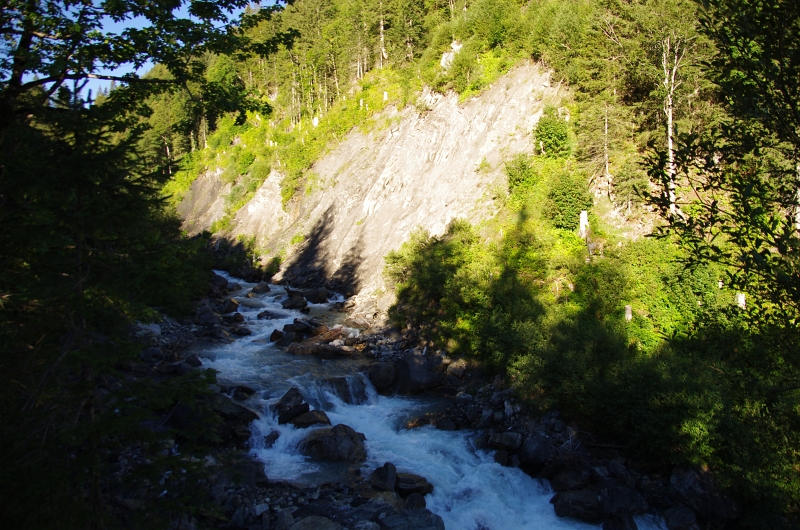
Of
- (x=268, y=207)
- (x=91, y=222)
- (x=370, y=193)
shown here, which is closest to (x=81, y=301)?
(x=91, y=222)

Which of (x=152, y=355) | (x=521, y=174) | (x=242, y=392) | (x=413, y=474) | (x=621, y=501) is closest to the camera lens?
(x=621, y=501)

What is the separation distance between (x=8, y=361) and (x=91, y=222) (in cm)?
177

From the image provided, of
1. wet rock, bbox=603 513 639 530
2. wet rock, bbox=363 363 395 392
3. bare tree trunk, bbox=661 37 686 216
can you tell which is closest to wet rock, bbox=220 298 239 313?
wet rock, bbox=363 363 395 392

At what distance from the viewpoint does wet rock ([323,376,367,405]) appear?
16.5m

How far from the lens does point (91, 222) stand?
5.00 meters

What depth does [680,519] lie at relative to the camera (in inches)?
407

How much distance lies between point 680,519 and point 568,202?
524 inches

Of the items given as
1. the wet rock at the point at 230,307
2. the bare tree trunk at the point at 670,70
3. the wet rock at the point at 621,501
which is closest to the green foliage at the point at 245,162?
the wet rock at the point at 230,307

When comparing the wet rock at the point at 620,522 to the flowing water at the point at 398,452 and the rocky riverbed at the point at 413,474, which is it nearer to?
the rocky riverbed at the point at 413,474

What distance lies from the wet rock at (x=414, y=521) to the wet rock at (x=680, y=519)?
5062 millimetres

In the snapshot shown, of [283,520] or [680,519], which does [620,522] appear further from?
[283,520]

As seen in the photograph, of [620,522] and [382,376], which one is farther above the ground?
[382,376]

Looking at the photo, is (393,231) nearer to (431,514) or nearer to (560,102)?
(560,102)

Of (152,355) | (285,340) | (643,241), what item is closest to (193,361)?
(152,355)
